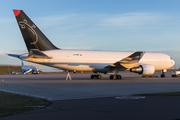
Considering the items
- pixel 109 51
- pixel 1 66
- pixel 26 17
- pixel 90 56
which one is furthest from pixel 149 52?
pixel 1 66

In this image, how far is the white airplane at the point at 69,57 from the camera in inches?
1048

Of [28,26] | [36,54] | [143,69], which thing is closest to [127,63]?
[143,69]

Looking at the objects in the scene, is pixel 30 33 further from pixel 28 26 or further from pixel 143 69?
pixel 143 69

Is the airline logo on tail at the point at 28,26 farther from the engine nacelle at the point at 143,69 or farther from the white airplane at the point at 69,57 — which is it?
the engine nacelle at the point at 143,69

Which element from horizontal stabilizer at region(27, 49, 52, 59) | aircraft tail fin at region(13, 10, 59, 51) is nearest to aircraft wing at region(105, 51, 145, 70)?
horizontal stabilizer at region(27, 49, 52, 59)

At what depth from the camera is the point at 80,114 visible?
6898 millimetres

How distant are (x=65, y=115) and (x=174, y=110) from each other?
3673mm

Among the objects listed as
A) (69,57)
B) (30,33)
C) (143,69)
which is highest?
(30,33)

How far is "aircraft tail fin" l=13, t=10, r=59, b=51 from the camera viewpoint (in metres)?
26.7

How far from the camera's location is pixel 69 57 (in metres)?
28.3

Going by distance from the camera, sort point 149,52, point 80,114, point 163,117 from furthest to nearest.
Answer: point 149,52 < point 80,114 < point 163,117

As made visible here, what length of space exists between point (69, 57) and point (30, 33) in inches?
227

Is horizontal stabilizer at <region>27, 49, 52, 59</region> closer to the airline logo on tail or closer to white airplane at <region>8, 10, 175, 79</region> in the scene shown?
white airplane at <region>8, 10, 175, 79</region>

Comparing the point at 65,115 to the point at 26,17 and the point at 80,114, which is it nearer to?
the point at 80,114
